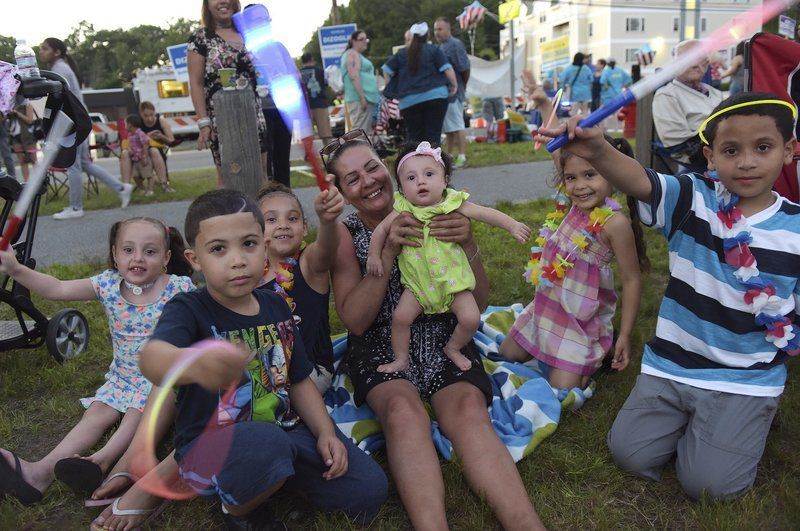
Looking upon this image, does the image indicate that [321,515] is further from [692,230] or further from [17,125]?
[17,125]

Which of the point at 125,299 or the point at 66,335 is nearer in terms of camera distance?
the point at 125,299

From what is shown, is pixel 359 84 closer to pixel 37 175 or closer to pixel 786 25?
pixel 786 25

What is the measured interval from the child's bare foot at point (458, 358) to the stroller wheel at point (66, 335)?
2059 millimetres

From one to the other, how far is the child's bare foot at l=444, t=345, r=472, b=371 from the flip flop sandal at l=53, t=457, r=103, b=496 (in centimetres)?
135

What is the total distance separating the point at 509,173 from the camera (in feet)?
28.7

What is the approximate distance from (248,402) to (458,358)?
0.92 meters

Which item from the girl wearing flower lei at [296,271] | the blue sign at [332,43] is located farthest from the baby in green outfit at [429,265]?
the blue sign at [332,43]

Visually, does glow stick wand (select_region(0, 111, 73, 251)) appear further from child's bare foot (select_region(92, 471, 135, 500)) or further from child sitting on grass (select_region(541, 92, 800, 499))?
child sitting on grass (select_region(541, 92, 800, 499))

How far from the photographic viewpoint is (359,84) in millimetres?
8227

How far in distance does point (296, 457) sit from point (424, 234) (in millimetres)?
→ 1008

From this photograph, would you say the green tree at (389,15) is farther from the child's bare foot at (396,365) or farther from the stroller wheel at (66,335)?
the child's bare foot at (396,365)

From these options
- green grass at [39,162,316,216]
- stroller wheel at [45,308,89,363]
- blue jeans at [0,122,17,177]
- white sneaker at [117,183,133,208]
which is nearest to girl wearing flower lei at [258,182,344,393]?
stroller wheel at [45,308,89,363]

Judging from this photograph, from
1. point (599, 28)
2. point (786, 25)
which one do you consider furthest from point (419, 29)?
point (599, 28)

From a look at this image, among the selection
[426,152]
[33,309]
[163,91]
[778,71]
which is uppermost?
[163,91]
